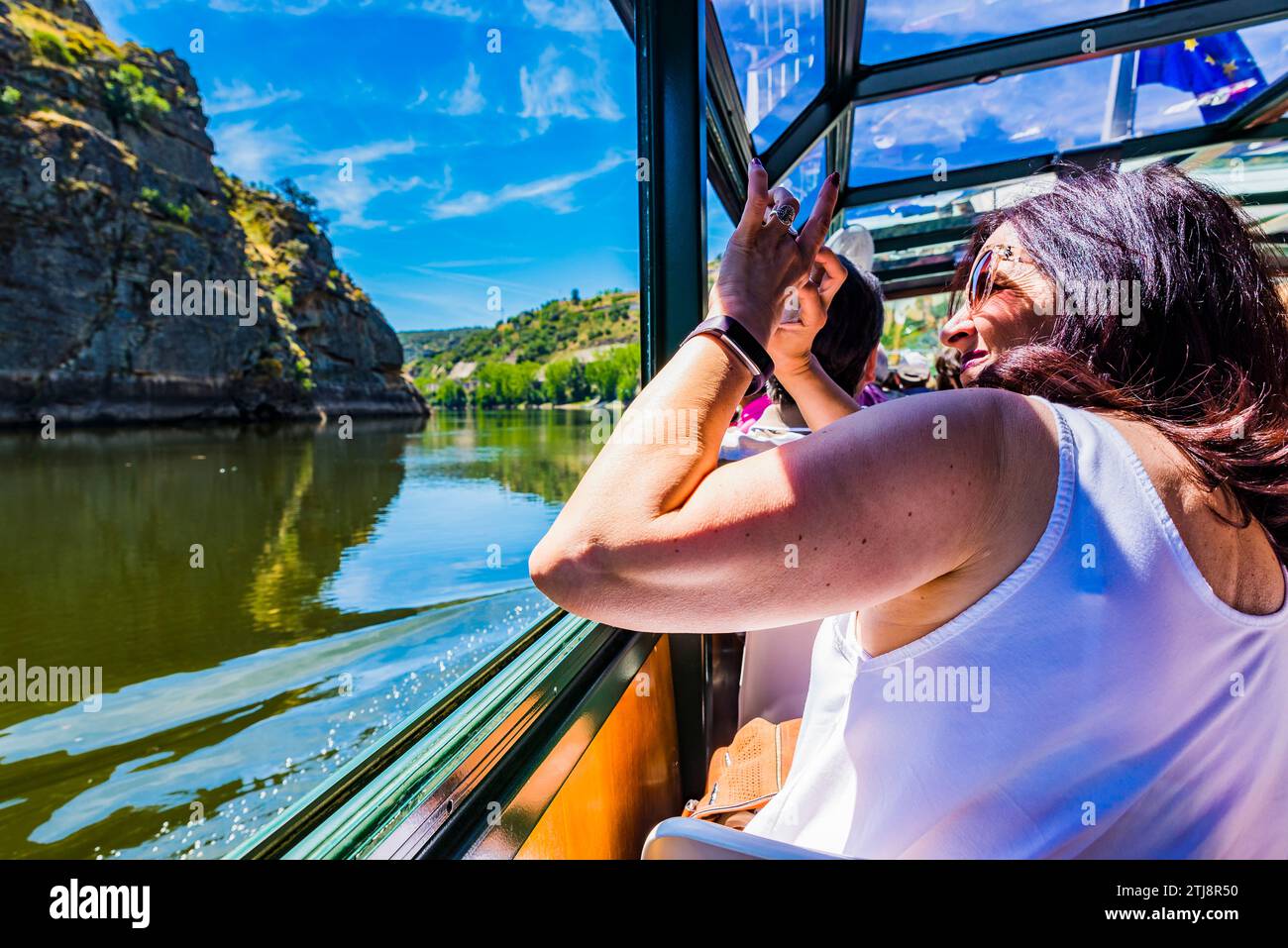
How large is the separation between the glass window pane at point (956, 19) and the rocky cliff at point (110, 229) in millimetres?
2937

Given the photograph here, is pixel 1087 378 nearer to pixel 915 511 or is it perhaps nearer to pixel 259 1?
pixel 915 511

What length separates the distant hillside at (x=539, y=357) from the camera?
6.84 ft

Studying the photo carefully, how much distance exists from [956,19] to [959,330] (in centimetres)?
338

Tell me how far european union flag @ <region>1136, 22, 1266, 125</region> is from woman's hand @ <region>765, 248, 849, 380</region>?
3.74m

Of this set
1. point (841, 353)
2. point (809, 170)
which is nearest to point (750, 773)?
point (841, 353)

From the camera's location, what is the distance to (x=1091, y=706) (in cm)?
49

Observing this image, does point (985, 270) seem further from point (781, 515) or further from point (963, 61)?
point (963, 61)

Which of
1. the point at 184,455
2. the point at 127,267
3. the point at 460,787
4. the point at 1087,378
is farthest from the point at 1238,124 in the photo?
the point at 184,455

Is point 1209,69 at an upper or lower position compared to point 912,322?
upper

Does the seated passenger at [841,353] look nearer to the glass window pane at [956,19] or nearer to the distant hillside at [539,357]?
the distant hillside at [539,357]

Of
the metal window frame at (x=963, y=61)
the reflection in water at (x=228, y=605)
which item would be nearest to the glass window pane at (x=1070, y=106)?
the metal window frame at (x=963, y=61)

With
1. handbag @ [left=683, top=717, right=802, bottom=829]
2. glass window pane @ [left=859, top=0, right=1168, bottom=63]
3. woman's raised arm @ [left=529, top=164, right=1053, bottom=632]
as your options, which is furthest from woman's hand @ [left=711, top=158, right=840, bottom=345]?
glass window pane @ [left=859, top=0, right=1168, bottom=63]

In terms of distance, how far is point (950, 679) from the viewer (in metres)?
0.52
